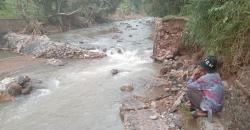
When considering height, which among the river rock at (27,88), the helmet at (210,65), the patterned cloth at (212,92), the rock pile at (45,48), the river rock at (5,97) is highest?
the helmet at (210,65)

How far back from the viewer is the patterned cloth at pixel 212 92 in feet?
24.2

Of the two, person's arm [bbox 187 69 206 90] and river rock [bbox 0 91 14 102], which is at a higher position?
person's arm [bbox 187 69 206 90]

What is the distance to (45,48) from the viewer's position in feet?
70.0

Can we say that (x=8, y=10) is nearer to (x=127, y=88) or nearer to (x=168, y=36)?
(x=168, y=36)

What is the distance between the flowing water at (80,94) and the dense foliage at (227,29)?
9.96 ft

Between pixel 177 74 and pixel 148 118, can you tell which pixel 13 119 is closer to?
pixel 148 118

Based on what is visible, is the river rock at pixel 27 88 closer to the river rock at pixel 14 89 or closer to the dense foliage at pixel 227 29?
the river rock at pixel 14 89

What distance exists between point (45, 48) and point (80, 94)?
9.65 meters

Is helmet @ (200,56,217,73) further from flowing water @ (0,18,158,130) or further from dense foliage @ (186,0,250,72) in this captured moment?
flowing water @ (0,18,158,130)

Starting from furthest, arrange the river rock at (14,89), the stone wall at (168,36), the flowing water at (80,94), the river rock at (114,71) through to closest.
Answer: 1. the stone wall at (168,36)
2. the river rock at (114,71)
3. the river rock at (14,89)
4. the flowing water at (80,94)

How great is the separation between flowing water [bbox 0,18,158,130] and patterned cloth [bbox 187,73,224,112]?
8.03 feet

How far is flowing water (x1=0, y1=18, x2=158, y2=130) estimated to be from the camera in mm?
9805

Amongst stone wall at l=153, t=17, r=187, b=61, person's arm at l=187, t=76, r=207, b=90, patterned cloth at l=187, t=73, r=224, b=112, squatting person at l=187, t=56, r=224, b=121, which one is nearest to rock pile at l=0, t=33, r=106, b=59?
stone wall at l=153, t=17, r=187, b=61

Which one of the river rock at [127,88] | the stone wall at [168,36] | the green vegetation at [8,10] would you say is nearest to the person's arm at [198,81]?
the river rock at [127,88]
